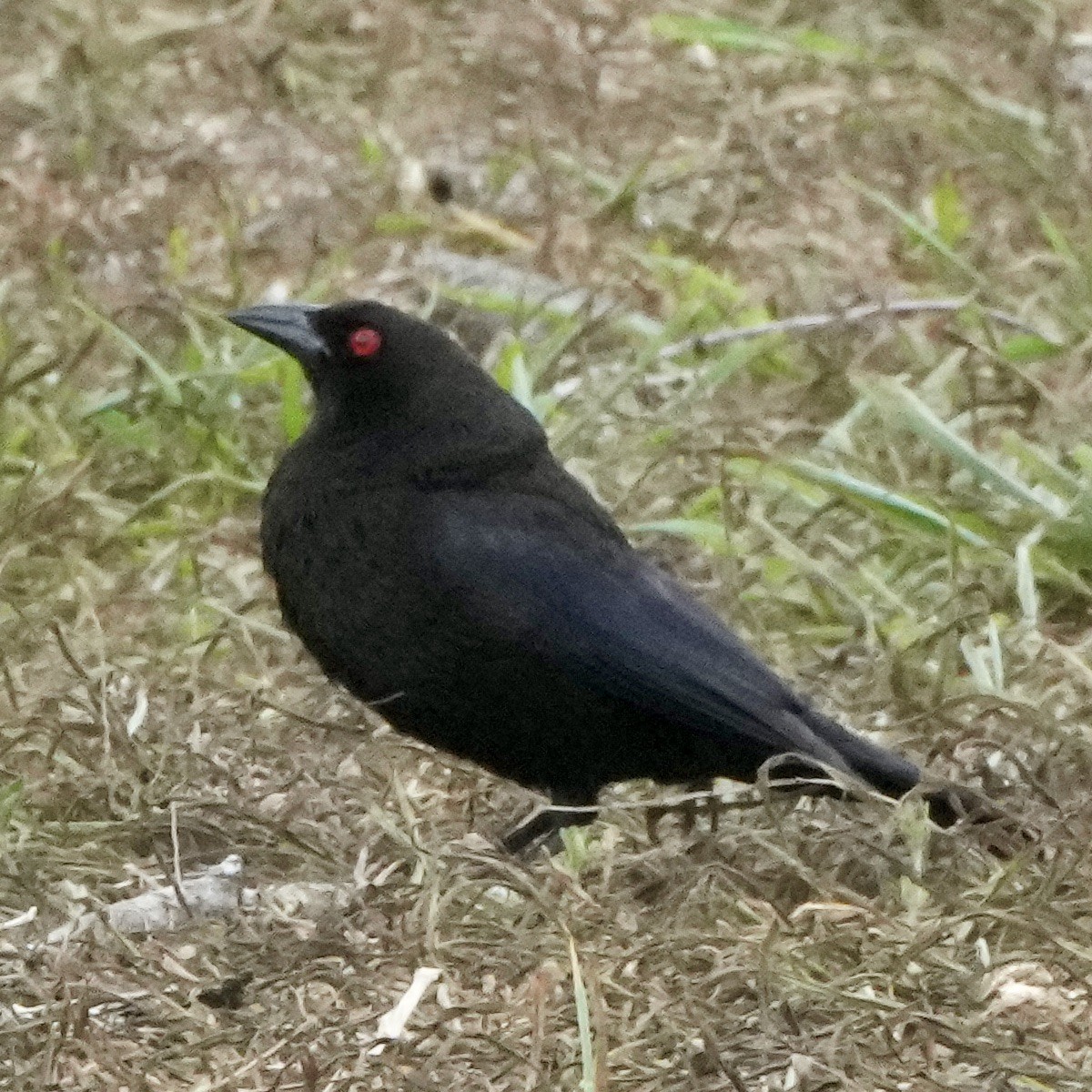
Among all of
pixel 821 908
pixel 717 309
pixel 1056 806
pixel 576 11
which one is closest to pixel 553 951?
pixel 821 908

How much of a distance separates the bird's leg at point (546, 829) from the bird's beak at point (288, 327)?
2.96 feet

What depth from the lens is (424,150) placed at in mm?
7219

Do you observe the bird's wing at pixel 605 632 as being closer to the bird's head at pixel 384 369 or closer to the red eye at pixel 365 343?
the bird's head at pixel 384 369

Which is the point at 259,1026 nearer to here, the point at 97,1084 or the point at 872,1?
the point at 97,1084

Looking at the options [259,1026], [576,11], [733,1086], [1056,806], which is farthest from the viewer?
[576,11]

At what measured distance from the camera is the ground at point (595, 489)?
355 centimetres

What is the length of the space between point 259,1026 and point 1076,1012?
3.52 ft

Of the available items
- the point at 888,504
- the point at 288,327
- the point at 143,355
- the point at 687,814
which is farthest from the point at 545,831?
the point at 143,355

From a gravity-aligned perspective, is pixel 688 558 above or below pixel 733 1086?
below

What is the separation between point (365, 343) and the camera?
15.0ft

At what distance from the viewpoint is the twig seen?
19.9 feet

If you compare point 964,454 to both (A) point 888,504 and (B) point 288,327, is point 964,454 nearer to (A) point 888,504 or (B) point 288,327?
(A) point 888,504

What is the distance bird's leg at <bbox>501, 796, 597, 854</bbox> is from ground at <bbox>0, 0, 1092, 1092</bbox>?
0.17 feet

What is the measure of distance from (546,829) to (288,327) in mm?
1034
